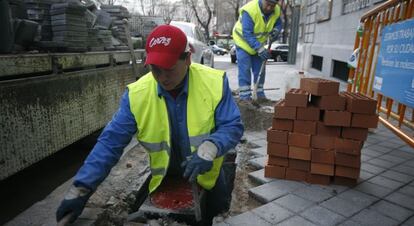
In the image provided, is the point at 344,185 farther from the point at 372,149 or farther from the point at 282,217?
the point at 372,149

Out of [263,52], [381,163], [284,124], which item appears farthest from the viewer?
[263,52]

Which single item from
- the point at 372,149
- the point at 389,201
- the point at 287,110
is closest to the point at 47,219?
the point at 287,110

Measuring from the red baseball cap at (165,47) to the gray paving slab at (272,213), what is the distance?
1278 millimetres

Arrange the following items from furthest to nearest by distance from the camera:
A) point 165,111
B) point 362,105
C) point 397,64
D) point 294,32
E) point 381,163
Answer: point 294,32 < point 397,64 < point 381,163 < point 362,105 < point 165,111

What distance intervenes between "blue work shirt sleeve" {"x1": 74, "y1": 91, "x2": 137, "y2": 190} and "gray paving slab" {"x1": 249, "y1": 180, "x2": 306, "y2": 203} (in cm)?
120

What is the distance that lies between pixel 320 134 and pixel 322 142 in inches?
2.8

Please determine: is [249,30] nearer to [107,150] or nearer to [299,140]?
[299,140]

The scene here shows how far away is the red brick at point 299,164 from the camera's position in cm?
294

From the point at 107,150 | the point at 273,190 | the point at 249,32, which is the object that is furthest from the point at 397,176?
the point at 249,32

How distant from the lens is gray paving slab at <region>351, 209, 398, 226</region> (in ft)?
7.62

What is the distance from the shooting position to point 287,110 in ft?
9.59

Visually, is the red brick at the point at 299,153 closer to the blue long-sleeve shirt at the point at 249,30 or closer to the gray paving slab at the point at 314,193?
the gray paving slab at the point at 314,193

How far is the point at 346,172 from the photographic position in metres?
2.84

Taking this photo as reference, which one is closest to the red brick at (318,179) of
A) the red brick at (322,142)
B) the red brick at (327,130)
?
the red brick at (322,142)
